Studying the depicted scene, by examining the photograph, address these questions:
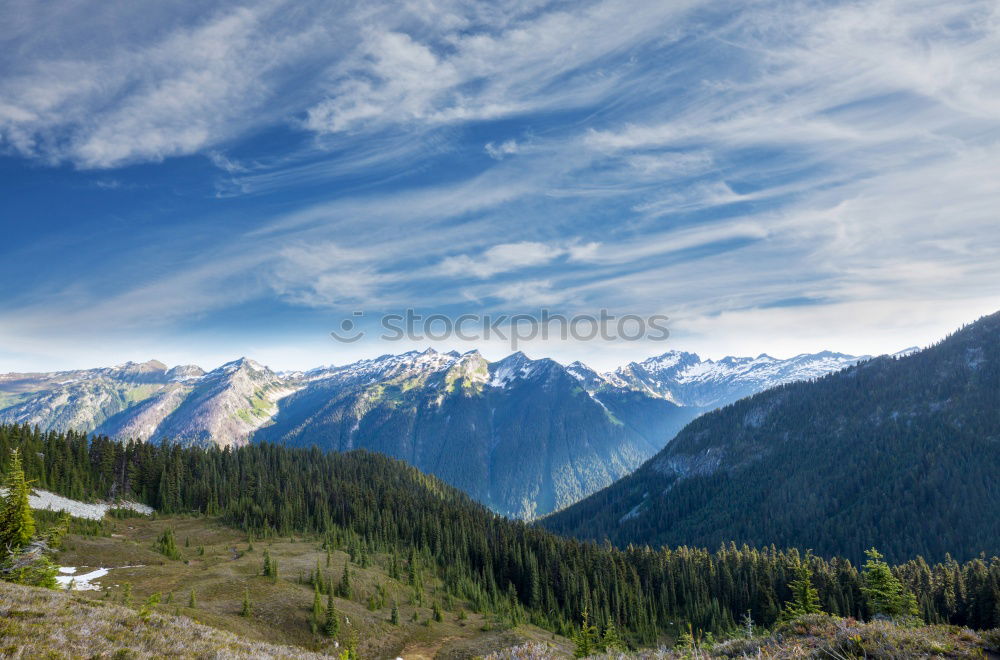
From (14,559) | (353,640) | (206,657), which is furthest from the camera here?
(353,640)

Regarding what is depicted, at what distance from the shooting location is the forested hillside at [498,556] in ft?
355

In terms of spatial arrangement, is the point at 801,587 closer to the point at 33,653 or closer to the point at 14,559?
the point at 33,653

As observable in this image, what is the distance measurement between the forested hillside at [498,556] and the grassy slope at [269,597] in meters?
20.7

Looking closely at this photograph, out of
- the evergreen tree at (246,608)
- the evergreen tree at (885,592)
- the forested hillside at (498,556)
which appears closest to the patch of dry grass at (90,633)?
the evergreen tree at (246,608)

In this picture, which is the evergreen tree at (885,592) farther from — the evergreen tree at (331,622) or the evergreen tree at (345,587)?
the evergreen tree at (345,587)

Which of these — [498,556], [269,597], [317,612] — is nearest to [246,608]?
[269,597]

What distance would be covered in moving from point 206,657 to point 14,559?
97.0 ft


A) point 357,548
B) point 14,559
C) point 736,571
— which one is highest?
point 14,559

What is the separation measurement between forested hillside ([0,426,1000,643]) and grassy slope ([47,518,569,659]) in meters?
20.7

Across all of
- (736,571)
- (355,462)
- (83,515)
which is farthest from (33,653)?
(355,462)

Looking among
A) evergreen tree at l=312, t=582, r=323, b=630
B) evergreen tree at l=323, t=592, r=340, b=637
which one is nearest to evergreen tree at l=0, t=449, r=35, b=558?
evergreen tree at l=312, t=582, r=323, b=630

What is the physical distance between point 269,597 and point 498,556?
254 ft

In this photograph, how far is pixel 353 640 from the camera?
51.7 metres

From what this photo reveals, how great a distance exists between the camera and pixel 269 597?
60.3m
